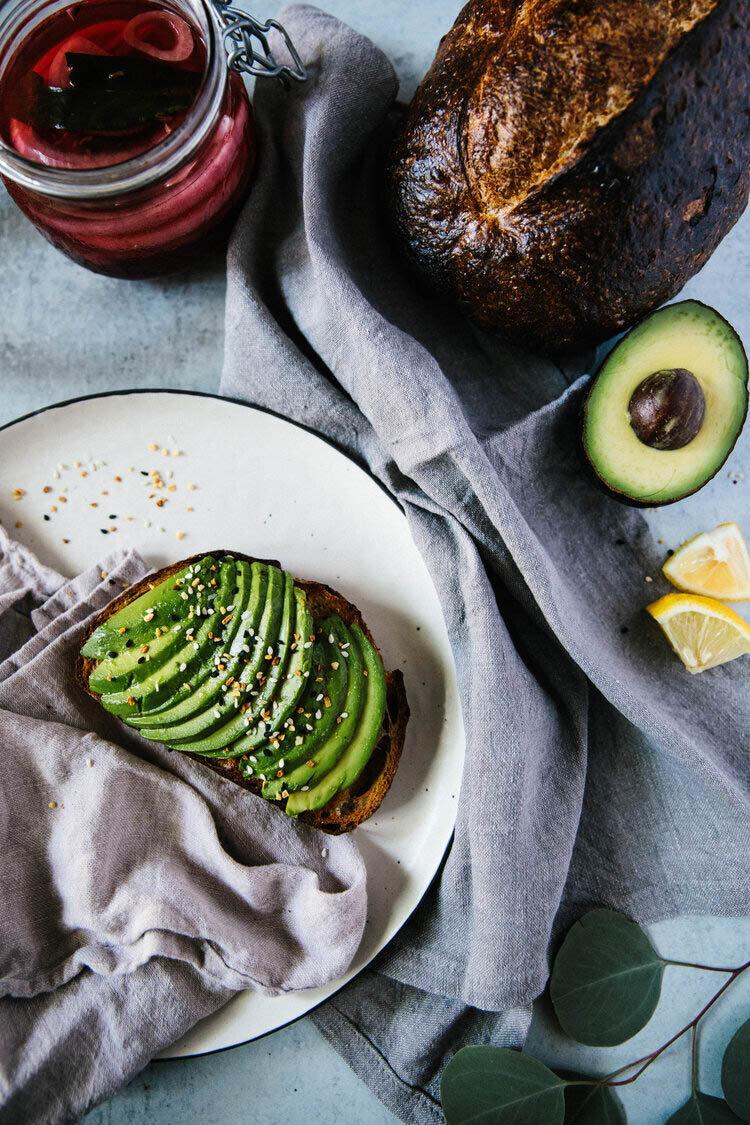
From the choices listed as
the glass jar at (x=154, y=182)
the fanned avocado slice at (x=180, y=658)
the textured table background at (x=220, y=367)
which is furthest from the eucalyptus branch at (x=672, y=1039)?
the glass jar at (x=154, y=182)

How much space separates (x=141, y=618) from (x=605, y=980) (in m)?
1.32

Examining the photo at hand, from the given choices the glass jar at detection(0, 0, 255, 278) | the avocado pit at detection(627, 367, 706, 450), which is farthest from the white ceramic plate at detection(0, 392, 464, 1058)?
the avocado pit at detection(627, 367, 706, 450)

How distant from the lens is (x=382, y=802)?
1.92m

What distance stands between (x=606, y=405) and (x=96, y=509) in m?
1.18

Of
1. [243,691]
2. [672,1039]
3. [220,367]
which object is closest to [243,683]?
[243,691]

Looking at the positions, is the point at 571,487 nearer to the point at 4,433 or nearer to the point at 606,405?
the point at 606,405

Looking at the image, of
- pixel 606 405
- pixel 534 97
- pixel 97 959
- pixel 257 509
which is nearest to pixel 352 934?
pixel 97 959

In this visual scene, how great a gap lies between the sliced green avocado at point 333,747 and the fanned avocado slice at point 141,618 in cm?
37

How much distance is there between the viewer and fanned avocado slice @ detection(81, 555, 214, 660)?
1764 millimetres

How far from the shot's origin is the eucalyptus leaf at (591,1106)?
1938 mm

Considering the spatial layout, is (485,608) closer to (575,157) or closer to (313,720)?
(313,720)

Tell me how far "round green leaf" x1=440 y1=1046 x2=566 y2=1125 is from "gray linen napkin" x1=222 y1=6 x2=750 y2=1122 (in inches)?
2.5

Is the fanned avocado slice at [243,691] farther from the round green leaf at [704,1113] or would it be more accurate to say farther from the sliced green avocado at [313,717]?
the round green leaf at [704,1113]

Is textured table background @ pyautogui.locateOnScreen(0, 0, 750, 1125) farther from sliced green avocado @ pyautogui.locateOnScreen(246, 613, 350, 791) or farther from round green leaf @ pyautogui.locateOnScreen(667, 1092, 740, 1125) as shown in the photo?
sliced green avocado @ pyautogui.locateOnScreen(246, 613, 350, 791)
